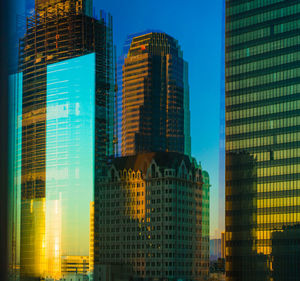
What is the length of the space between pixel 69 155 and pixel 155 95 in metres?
1.16

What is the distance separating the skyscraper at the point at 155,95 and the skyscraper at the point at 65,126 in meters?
0.26

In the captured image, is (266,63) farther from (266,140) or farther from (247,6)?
(266,140)

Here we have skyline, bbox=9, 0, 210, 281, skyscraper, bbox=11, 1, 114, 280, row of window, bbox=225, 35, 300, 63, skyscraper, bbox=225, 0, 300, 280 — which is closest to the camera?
skyscraper, bbox=11, 1, 114, 280

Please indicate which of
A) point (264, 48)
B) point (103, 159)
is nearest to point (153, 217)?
point (103, 159)

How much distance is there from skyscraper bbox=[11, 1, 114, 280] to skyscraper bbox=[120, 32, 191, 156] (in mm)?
260

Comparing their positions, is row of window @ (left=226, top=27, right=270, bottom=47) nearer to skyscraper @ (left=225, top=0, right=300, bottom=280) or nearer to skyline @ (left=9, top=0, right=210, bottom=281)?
skyscraper @ (left=225, top=0, right=300, bottom=280)

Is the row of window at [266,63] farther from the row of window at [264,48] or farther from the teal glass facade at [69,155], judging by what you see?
the teal glass facade at [69,155]

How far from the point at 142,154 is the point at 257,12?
5.48m

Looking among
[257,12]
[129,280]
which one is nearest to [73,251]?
[129,280]

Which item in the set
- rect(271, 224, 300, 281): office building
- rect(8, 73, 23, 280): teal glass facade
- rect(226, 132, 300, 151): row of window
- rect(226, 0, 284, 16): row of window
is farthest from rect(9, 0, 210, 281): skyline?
rect(226, 0, 284, 16): row of window

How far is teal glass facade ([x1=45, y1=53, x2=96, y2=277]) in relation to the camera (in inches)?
192

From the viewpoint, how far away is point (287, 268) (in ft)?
26.6

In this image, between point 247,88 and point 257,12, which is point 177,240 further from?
point 257,12

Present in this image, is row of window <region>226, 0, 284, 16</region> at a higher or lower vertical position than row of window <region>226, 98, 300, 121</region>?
higher
